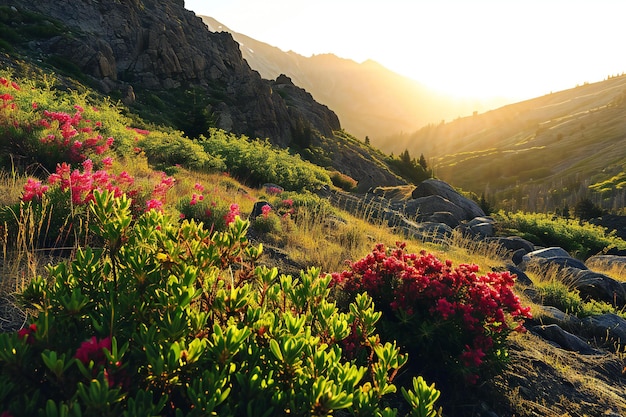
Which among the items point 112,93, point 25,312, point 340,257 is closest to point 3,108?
point 25,312

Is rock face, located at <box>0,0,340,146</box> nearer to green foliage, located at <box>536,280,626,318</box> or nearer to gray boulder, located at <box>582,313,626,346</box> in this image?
green foliage, located at <box>536,280,626,318</box>

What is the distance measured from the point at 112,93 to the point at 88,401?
116ft

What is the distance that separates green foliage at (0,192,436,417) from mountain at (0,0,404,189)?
22978 millimetres

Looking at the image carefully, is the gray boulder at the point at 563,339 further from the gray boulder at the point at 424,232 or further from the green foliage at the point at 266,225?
the green foliage at the point at 266,225

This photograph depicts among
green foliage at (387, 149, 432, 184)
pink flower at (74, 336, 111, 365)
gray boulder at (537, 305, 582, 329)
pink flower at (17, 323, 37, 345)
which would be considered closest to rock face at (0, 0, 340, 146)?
green foliage at (387, 149, 432, 184)

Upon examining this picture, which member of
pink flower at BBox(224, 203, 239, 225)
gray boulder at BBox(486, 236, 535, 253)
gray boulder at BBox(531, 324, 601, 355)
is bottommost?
gray boulder at BBox(486, 236, 535, 253)

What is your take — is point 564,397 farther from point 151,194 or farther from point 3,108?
point 3,108

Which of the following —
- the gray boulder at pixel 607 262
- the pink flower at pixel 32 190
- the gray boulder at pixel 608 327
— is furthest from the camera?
the gray boulder at pixel 607 262

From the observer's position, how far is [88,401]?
4.10ft

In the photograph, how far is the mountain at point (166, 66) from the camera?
3123cm

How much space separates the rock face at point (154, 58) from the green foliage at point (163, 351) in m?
34.4

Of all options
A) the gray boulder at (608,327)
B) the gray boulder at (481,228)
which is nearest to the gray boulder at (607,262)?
the gray boulder at (481,228)

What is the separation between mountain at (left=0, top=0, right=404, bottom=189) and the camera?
31.2m

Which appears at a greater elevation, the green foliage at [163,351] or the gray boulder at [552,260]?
the green foliage at [163,351]
